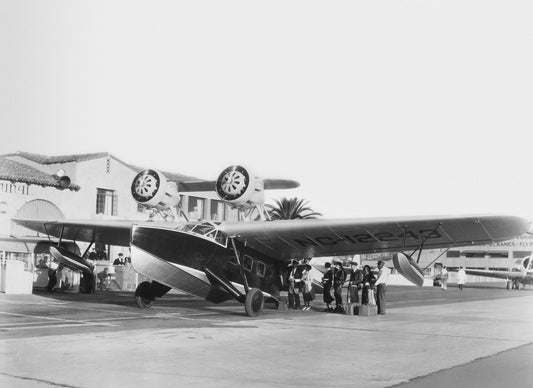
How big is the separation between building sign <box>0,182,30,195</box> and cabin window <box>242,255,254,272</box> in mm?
17775

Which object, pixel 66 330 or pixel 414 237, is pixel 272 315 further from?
pixel 66 330

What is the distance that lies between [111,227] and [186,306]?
3559mm

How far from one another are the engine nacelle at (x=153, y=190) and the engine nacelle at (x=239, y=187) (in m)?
2.14

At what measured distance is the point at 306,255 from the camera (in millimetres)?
20297

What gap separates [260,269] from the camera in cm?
1914

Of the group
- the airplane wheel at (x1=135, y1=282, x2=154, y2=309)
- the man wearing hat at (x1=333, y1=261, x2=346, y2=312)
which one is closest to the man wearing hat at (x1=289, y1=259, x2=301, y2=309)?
the man wearing hat at (x1=333, y1=261, x2=346, y2=312)

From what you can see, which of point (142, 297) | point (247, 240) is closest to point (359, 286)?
point (247, 240)

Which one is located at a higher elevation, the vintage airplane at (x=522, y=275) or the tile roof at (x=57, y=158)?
the tile roof at (x=57, y=158)

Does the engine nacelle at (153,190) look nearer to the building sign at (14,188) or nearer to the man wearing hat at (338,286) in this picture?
the man wearing hat at (338,286)

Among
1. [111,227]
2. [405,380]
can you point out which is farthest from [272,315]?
[405,380]

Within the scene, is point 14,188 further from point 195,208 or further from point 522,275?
point 522,275

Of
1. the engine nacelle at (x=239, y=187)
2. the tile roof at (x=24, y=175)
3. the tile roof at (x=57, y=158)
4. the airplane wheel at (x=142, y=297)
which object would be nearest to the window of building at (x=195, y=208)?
the tile roof at (x=57, y=158)

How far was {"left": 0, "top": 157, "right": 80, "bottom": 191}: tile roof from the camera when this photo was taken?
31.4 metres

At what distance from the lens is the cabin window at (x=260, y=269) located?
62.1 ft
